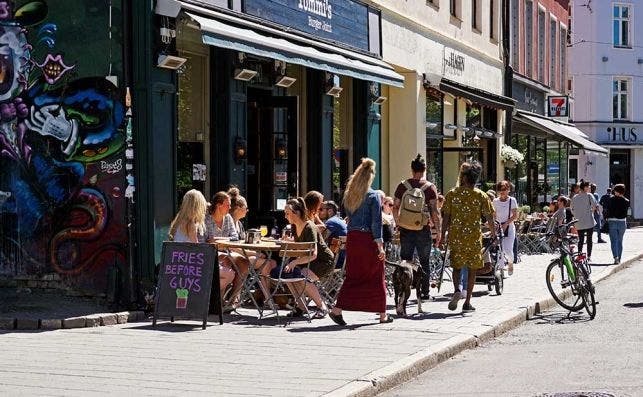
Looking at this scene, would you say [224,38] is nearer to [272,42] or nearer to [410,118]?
[272,42]

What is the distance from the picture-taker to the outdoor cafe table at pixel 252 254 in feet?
45.9

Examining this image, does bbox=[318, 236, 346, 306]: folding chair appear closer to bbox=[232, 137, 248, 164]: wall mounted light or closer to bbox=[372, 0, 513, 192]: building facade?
bbox=[232, 137, 248, 164]: wall mounted light

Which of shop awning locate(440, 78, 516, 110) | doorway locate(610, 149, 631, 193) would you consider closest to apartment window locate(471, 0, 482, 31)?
shop awning locate(440, 78, 516, 110)

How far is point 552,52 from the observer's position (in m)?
43.1

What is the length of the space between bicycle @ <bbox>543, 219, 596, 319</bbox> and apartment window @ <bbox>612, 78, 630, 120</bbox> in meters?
43.1

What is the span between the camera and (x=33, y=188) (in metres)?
14.3

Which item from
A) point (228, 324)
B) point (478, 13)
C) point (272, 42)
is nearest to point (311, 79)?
point (272, 42)

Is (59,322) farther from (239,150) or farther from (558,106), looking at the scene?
(558,106)

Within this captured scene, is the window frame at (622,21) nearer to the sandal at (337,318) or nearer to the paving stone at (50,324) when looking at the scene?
the sandal at (337,318)

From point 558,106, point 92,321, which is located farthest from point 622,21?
point 92,321

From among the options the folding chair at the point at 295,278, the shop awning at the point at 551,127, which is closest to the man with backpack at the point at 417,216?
the folding chair at the point at 295,278

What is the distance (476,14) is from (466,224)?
17457 mm

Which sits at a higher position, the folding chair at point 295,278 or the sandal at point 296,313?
the folding chair at point 295,278

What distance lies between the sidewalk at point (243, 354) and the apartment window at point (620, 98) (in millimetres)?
44386
